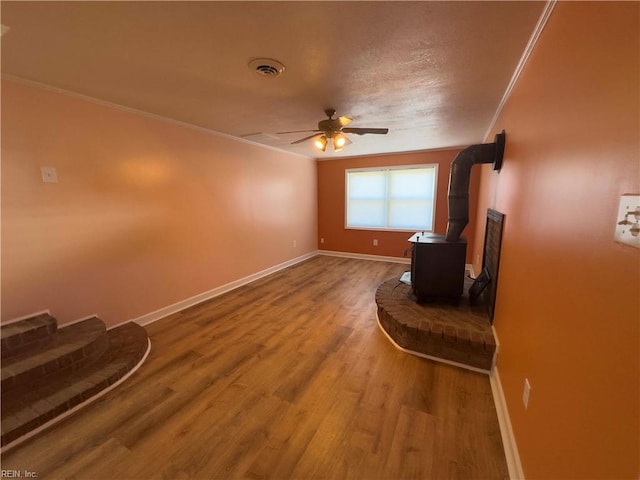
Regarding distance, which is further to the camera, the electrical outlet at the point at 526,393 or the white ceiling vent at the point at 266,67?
the white ceiling vent at the point at 266,67

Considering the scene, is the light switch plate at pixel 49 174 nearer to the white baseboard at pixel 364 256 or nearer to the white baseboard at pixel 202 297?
the white baseboard at pixel 202 297

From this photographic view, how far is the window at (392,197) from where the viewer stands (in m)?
5.14

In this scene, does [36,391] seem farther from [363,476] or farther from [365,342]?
[365,342]

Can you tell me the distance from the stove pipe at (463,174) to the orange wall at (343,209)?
7.71ft

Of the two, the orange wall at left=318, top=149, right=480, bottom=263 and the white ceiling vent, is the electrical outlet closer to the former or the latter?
the white ceiling vent

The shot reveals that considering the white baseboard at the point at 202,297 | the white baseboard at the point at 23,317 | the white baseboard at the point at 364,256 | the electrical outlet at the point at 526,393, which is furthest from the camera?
the white baseboard at the point at 364,256

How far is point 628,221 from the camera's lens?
0.66 meters

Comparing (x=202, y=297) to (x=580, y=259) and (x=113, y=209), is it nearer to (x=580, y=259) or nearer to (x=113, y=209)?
(x=113, y=209)

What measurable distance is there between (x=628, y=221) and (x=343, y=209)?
533 cm

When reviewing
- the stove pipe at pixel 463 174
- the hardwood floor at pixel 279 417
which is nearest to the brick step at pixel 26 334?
the hardwood floor at pixel 279 417

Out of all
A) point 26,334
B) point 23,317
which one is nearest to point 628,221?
point 26,334

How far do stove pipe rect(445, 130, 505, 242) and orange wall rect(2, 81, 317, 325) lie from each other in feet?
9.79

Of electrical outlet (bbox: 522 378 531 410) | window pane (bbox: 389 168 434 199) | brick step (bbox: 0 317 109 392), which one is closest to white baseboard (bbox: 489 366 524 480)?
electrical outlet (bbox: 522 378 531 410)

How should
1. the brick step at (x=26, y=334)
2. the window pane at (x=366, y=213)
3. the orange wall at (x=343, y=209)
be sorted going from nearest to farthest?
the brick step at (x=26, y=334) → the orange wall at (x=343, y=209) → the window pane at (x=366, y=213)
